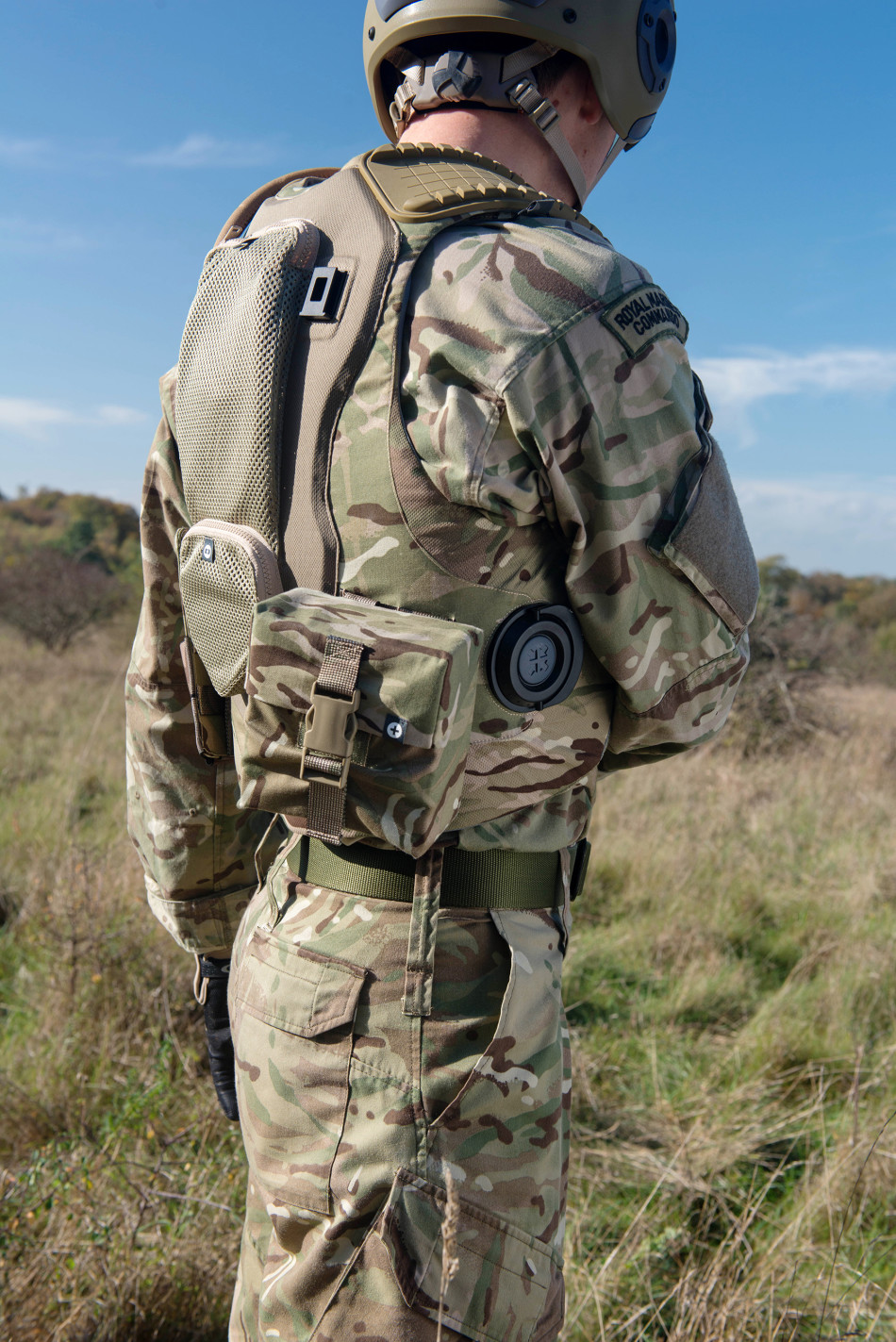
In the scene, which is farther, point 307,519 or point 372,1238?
point 307,519

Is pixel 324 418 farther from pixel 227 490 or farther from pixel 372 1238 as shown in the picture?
pixel 372 1238

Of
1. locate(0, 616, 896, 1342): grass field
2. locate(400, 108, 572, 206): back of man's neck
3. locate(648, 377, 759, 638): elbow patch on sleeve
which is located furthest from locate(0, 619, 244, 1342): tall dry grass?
locate(400, 108, 572, 206): back of man's neck

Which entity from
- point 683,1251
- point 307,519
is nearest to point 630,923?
point 683,1251

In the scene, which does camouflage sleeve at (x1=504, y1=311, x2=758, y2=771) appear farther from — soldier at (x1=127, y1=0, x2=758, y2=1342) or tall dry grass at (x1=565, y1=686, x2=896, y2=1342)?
tall dry grass at (x1=565, y1=686, x2=896, y2=1342)

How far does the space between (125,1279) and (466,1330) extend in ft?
3.19

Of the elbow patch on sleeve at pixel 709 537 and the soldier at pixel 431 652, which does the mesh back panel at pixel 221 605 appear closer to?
the soldier at pixel 431 652

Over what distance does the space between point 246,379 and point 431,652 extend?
53cm

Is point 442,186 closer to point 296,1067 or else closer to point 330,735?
point 330,735

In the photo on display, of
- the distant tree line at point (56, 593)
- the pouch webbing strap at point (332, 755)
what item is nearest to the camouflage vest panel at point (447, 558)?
the pouch webbing strap at point (332, 755)

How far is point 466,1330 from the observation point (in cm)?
112

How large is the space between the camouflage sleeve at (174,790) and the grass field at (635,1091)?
24.2 inches

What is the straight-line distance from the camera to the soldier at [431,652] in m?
1.11

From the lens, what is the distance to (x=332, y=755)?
1.09 m

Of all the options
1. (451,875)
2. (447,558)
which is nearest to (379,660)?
(447,558)
